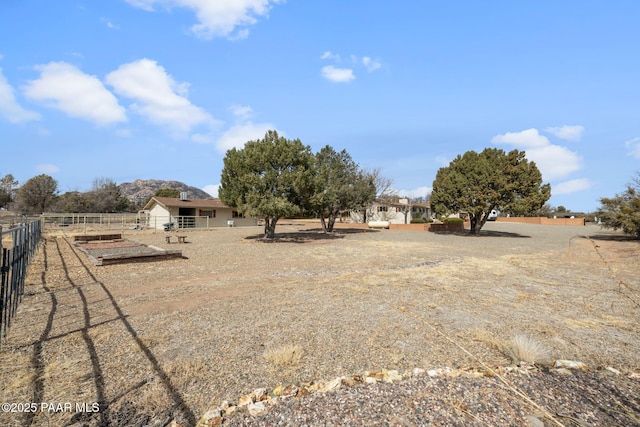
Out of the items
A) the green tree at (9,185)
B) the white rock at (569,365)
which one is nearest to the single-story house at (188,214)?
the white rock at (569,365)

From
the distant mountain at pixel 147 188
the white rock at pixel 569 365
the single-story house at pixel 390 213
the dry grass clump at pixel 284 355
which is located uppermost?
the distant mountain at pixel 147 188

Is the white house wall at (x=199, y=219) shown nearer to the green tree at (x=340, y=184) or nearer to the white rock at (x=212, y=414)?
the green tree at (x=340, y=184)

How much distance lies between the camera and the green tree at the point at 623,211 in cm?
2147

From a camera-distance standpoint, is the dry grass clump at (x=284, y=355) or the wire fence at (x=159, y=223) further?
the wire fence at (x=159, y=223)

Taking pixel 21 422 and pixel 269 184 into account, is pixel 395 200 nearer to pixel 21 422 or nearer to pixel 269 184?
pixel 269 184

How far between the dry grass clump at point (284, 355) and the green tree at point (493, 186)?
2652 cm

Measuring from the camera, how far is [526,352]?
430 centimetres

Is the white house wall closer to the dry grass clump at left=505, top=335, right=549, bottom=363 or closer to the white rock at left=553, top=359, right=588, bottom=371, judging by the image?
the dry grass clump at left=505, top=335, right=549, bottom=363

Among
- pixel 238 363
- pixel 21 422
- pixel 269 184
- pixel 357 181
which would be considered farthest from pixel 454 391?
pixel 357 181

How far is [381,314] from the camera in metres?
6.38

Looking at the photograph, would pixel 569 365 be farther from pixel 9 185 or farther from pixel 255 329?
pixel 9 185

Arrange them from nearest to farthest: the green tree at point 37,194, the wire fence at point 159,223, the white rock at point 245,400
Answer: the white rock at point 245,400
the wire fence at point 159,223
the green tree at point 37,194

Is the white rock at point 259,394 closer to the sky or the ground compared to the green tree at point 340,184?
closer to the ground

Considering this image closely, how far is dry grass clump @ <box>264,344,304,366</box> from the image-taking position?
4.19m
